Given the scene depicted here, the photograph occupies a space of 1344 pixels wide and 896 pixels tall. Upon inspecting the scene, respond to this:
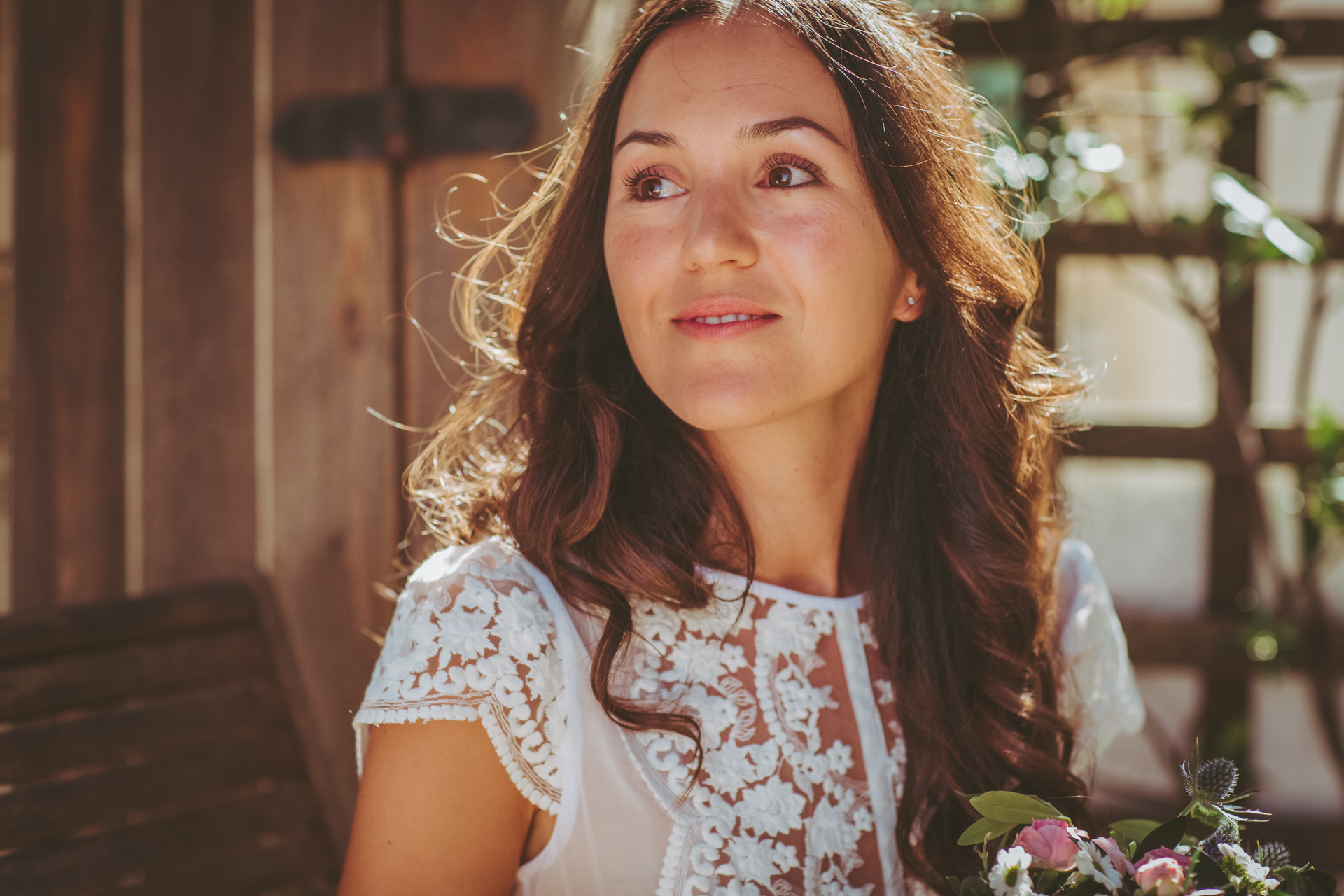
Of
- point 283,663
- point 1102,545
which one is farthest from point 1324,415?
point 283,663

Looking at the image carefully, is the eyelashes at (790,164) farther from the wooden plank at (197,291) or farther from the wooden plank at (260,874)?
the wooden plank at (260,874)

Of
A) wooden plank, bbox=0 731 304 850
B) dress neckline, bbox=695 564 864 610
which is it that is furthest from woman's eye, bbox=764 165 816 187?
wooden plank, bbox=0 731 304 850

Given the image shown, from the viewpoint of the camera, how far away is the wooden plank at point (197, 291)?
1.84m

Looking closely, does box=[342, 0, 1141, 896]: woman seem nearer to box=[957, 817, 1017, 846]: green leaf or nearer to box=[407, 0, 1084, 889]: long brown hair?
box=[407, 0, 1084, 889]: long brown hair

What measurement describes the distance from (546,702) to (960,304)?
0.81 meters

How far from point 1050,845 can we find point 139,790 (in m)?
1.28

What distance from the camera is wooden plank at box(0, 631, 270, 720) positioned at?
144cm

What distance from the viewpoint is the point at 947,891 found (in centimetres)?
134

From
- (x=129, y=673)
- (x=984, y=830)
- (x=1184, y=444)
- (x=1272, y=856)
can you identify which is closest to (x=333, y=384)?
(x=129, y=673)

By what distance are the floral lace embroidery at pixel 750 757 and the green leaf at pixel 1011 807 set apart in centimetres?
38

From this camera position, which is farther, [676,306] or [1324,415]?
[1324,415]

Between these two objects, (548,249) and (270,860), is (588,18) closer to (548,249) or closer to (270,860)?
(548,249)

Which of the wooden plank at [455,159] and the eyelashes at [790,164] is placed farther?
the wooden plank at [455,159]

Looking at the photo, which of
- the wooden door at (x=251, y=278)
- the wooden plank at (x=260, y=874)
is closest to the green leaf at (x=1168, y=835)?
the wooden door at (x=251, y=278)
